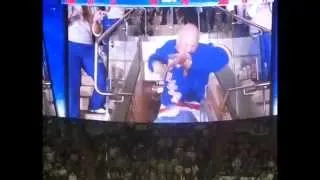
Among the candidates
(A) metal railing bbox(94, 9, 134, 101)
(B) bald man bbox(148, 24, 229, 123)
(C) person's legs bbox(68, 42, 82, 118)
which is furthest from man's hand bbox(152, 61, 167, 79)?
(C) person's legs bbox(68, 42, 82, 118)

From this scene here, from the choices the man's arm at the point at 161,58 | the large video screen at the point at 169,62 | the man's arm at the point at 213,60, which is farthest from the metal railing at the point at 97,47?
the man's arm at the point at 213,60

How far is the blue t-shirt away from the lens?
1.54 metres

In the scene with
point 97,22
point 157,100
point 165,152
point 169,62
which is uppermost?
point 97,22

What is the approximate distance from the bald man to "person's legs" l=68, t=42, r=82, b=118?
21 cm

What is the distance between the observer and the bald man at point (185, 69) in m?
1.55

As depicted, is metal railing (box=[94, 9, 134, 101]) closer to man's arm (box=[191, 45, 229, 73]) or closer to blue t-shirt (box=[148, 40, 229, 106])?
blue t-shirt (box=[148, 40, 229, 106])

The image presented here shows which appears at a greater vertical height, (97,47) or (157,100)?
(97,47)

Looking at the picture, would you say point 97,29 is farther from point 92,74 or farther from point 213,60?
point 213,60

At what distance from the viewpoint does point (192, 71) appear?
1.56 meters

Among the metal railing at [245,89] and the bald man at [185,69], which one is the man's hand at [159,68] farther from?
the metal railing at [245,89]

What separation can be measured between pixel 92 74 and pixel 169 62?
224 mm

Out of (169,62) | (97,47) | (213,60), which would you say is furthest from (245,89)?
(97,47)
